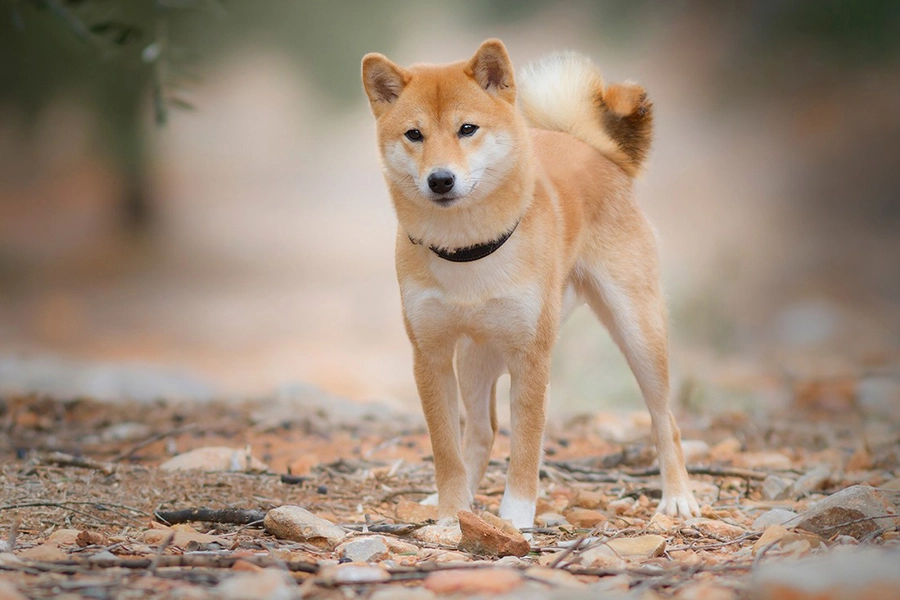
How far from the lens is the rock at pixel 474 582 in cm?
Result: 227

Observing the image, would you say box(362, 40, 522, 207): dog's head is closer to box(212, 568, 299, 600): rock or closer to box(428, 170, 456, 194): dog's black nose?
box(428, 170, 456, 194): dog's black nose

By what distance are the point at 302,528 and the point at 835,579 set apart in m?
1.69

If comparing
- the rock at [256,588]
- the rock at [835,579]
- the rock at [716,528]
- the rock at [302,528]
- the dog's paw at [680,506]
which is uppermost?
the dog's paw at [680,506]

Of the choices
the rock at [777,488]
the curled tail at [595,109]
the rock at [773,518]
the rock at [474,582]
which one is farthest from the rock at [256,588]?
the curled tail at [595,109]

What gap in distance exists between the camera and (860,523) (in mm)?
2932

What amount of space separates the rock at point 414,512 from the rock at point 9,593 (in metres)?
1.70

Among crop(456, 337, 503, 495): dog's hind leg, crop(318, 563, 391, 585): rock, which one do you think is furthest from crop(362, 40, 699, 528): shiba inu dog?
crop(318, 563, 391, 585): rock

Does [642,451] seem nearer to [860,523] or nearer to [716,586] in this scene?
[860,523]

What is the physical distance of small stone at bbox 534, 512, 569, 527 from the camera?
3.56 meters

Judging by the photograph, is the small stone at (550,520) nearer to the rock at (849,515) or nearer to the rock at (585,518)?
the rock at (585,518)

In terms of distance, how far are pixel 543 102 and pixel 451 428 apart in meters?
1.68

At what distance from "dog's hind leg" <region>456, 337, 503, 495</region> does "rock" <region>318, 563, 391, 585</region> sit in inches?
64.5

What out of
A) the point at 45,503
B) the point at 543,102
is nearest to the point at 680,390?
the point at 543,102

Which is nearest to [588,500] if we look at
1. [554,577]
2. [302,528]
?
[302,528]
